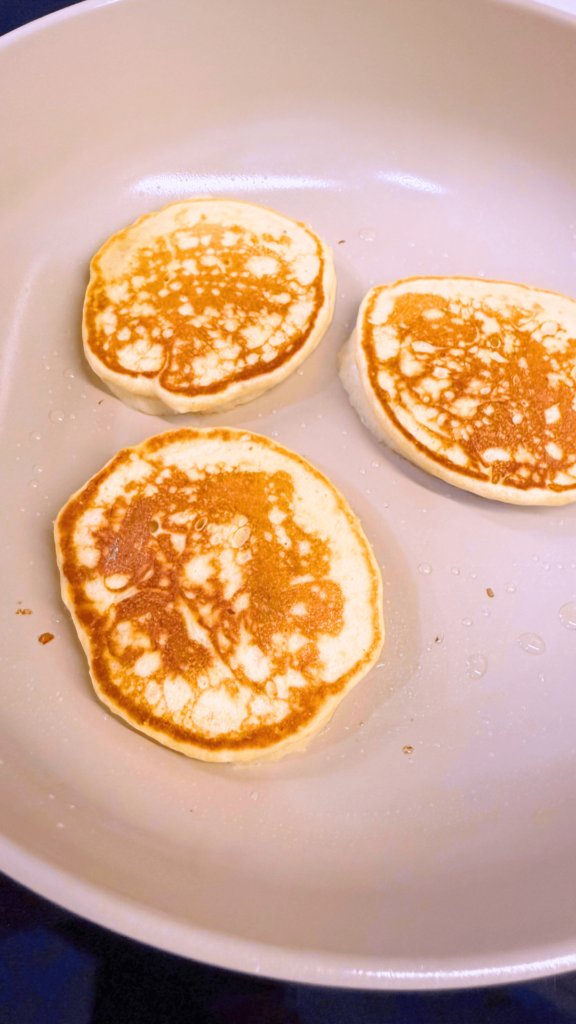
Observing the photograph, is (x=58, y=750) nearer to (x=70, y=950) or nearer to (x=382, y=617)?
(x=70, y=950)

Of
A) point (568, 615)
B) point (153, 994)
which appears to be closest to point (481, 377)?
point (568, 615)

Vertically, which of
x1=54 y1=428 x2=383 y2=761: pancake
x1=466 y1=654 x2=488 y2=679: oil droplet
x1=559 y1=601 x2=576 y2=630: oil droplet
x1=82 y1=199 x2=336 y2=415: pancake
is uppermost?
x1=82 y1=199 x2=336 y2=415: pancake

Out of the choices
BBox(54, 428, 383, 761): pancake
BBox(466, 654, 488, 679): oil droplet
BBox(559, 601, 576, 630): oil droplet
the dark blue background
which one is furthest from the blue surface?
BBox(559, 601, 576, 630): oil droplet

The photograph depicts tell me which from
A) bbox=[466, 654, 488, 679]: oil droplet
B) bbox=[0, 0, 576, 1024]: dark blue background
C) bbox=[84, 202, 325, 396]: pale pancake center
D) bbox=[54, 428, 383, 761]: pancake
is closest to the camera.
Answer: bbox=[0, 0, 576, 1024]: dark blue background

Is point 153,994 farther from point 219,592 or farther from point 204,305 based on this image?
point 204,305

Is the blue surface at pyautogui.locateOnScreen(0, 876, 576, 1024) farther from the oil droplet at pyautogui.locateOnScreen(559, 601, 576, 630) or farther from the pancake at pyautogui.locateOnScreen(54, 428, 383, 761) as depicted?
the oil droplet at pyautogui.locateOnScreen(559, 601, 576, 630)

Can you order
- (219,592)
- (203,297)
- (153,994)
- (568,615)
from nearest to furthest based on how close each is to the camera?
(153,994) → (219,592) → (568,615) → (203,297)
